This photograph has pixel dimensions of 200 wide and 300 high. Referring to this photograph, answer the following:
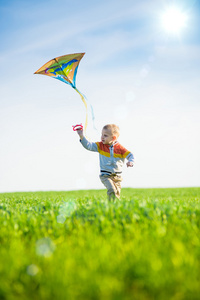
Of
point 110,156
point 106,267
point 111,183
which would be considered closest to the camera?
point 106,267

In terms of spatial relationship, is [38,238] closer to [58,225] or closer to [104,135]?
[58,225]

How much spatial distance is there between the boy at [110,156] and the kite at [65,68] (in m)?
0.63

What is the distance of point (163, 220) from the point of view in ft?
15.7

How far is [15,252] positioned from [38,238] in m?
0.88

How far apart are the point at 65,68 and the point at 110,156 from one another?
9.46ft

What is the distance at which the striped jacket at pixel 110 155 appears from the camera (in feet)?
25.5

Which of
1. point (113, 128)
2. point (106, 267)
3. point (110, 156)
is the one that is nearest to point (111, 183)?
point (110, 156)

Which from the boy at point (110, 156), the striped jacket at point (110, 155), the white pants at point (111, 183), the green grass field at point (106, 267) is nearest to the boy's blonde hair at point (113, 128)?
the boy at point (110, 156)

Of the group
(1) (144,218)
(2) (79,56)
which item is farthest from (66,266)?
(2) (79,56)

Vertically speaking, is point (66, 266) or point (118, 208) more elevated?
point (118, 208)

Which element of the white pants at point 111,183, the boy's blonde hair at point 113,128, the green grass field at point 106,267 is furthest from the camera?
the boy's blonde hair at point 113,128

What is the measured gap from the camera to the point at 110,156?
7777 mm

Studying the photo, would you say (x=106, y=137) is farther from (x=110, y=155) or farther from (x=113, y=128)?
(x=110, y=155)

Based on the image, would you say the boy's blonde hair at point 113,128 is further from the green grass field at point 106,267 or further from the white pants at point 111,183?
the green grass field at point 106,267
